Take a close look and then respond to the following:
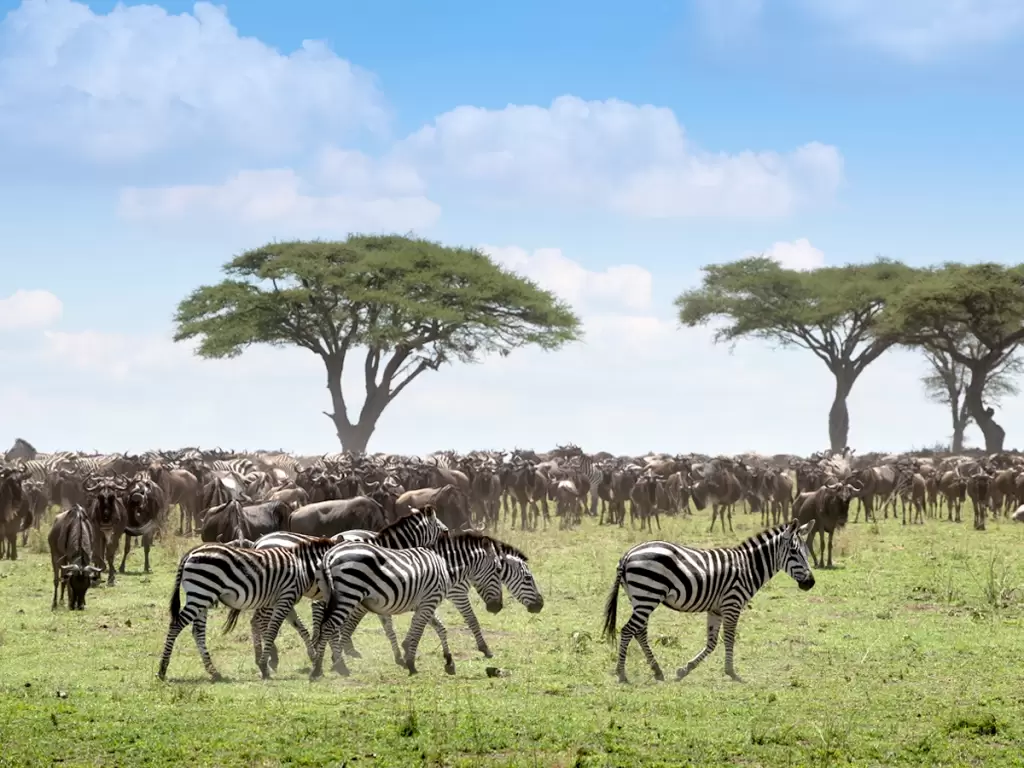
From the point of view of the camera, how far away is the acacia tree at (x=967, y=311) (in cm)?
6988

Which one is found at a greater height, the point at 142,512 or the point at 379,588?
the point at 142,512

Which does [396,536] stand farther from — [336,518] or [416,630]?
[336,518]

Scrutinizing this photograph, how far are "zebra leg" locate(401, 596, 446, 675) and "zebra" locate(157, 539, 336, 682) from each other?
1.31m

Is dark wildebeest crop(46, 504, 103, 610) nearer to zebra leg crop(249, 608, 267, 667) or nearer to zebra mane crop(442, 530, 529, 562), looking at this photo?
zebra leg crop(249, 608, 267, 667)

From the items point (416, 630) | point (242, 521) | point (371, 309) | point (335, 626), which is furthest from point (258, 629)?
point (371, 309)

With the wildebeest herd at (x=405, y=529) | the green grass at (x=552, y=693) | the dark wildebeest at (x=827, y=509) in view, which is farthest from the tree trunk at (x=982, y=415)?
the green grass at (x=552, y=693)

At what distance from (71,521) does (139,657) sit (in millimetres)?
5459

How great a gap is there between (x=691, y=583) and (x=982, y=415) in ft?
219

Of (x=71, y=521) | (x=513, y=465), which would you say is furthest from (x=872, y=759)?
(x=513, y=465)

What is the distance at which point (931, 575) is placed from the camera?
85.0 ft

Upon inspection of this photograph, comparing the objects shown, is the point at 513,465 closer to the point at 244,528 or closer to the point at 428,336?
the point at 244,528

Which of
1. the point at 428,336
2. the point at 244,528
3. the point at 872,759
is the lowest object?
the point at 872,759

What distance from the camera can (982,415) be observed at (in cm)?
7688

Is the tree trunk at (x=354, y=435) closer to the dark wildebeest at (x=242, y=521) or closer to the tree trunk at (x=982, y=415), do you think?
the tree trunk at (x=982, y=415)
